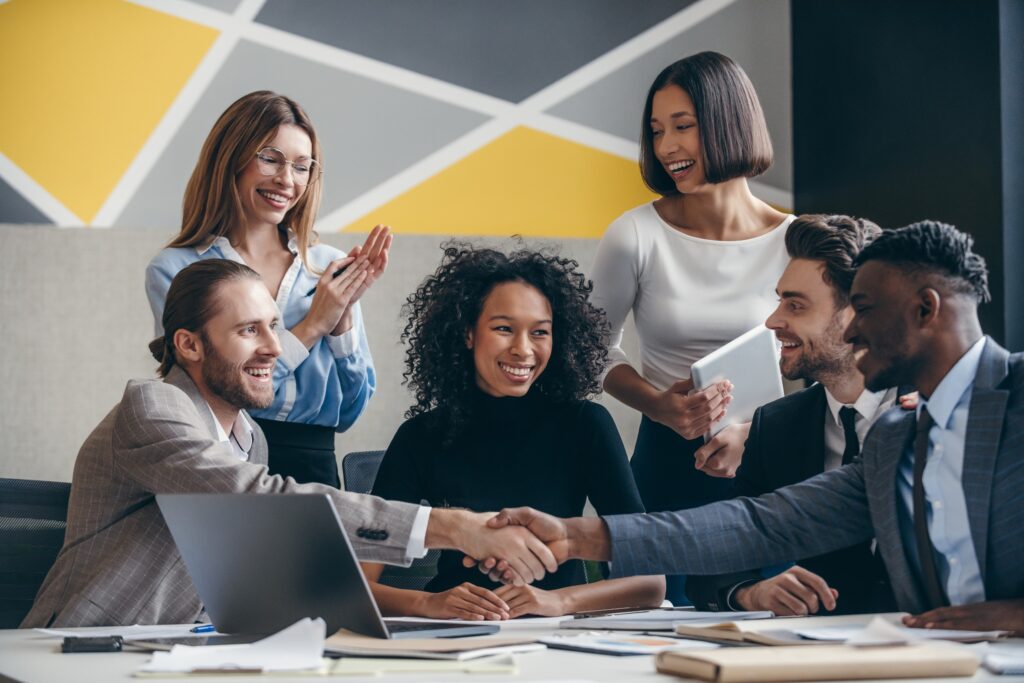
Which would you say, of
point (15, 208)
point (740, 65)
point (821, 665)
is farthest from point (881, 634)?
point (740, 65)

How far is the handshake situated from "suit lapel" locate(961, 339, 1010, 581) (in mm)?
567

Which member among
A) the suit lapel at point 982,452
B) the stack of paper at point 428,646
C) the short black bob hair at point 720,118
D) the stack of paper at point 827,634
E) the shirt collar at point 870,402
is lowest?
the stack of paper at point 428,646

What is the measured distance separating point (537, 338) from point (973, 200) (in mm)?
1789

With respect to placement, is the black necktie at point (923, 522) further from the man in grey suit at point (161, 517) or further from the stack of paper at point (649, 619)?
the man in grey suit at point (161, 517)

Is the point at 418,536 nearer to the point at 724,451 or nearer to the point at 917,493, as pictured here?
the point at 917,493

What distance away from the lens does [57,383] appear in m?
4.17

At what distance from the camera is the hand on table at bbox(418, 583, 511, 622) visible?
209cm

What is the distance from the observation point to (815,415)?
2451 millimetres

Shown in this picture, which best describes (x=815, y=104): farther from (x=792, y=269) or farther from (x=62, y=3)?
(x=62, y=3)

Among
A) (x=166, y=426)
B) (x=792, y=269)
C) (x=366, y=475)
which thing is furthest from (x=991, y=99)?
(x=166, y=426)

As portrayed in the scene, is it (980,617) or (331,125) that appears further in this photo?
(331,125)

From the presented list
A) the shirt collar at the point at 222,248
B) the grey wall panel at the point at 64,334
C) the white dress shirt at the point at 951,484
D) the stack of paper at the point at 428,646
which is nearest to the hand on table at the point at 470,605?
the stack of paper at the point at 428,646

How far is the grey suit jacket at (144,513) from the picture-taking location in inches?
78.9

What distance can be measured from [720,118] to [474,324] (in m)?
0.73
